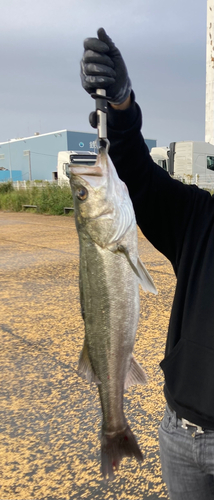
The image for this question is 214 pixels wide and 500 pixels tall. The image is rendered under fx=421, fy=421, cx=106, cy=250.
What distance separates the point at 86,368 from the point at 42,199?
1950 centimetres

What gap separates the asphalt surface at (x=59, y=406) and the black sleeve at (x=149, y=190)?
144 centimetres

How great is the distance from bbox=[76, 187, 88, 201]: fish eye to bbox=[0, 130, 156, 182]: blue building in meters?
42.4

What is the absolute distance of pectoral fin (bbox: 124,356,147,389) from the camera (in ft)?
5.05

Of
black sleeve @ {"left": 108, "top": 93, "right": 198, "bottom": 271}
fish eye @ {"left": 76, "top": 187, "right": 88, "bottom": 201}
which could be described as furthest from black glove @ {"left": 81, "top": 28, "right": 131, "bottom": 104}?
fish eye @ {"left": 76, "top": 187, "right": 88, "bottom": 201}

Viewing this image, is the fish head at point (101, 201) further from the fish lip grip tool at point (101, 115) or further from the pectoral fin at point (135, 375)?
the pectoral fin at point (135, 375)

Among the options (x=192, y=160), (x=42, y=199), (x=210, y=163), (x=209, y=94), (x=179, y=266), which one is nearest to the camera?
(x=179, y=266)

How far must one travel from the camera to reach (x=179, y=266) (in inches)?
66.3

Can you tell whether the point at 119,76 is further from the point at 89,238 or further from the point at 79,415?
the point at 79,415

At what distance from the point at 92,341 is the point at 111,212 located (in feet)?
1.50

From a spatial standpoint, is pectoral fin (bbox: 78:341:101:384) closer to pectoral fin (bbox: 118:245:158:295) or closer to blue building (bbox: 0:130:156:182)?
pectoral fin (bbox: 118:245:158:295)

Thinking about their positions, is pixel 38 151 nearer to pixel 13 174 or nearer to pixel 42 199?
pixel 13 174

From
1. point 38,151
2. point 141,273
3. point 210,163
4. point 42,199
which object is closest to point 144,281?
point 141,273

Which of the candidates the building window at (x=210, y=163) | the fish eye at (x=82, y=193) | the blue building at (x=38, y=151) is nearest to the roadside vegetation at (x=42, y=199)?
the building window at (x=210, y=163)

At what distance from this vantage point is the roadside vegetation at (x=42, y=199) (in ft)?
63.7
